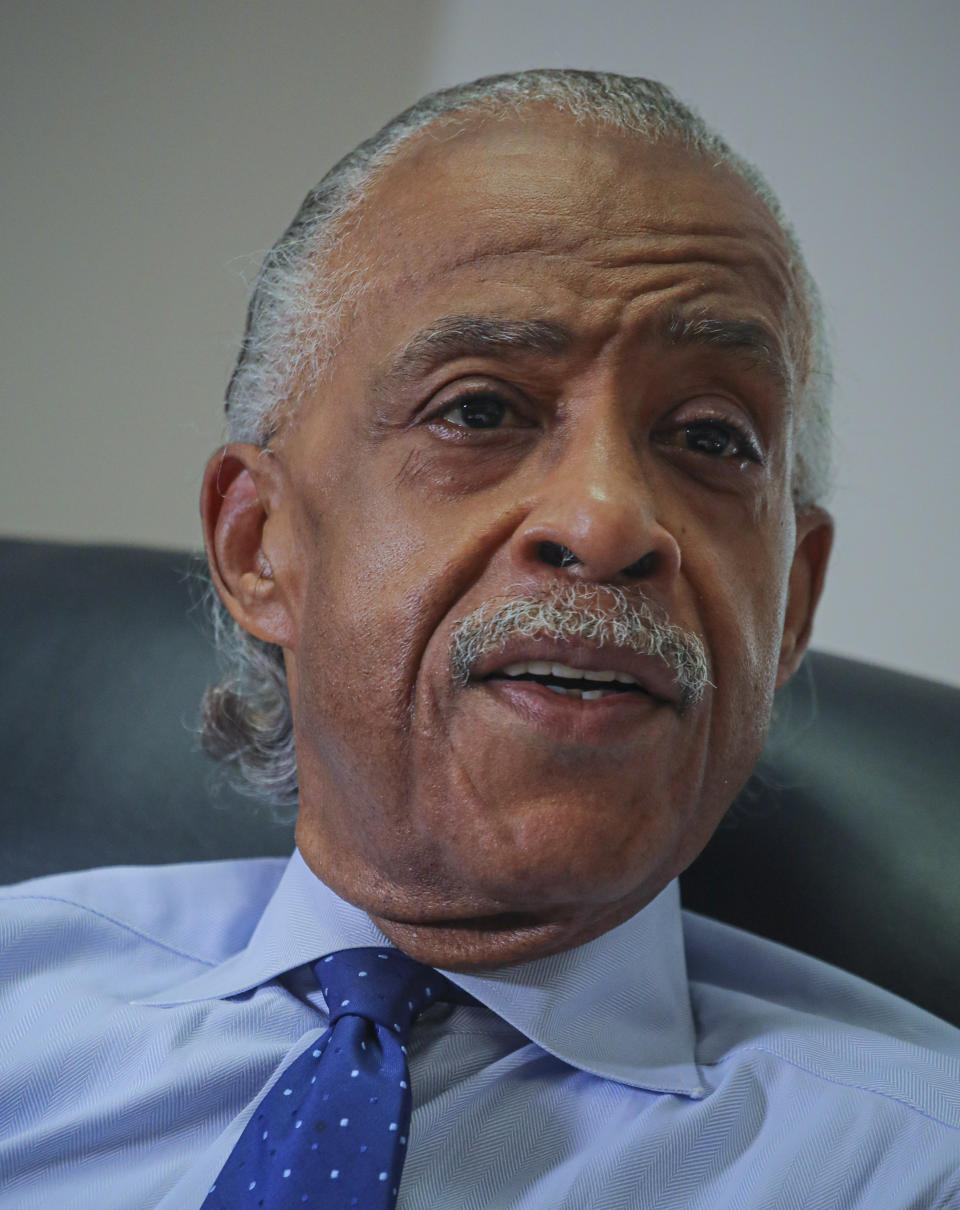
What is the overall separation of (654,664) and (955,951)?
1.59 ft

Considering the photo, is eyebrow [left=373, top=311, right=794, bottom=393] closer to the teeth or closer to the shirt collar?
the teeth

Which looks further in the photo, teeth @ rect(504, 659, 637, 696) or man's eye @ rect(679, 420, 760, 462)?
man's eye @ rect(679, 420, 760, 462)

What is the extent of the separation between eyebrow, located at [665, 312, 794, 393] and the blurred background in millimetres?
799

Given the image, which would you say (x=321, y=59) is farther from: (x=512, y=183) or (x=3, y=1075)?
(x=3, y=1075)

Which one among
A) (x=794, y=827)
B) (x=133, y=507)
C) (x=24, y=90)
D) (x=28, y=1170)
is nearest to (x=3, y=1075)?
(x=28, y=1170)

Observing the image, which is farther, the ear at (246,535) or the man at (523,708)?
the ear at (246,535)

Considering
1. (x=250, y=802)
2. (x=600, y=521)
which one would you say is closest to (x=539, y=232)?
(x=600, y=521)

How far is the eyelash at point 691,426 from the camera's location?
98 cm

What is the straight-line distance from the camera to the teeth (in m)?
0.89

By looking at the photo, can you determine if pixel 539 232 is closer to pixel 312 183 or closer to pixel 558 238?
pixel 558 238

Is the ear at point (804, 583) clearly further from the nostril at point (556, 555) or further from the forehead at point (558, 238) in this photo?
the nostril at point (556, 555)

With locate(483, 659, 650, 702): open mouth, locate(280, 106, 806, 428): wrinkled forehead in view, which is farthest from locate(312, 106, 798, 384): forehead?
locate(483, 659, 650, 702): open mouth

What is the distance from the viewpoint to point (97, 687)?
1.48 m

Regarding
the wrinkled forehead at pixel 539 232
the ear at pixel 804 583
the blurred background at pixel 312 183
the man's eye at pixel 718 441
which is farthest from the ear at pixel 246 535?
the blurred background at pixel 312 183
